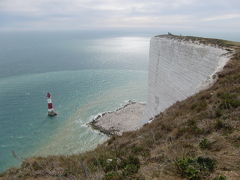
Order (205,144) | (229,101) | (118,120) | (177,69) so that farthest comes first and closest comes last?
1. (118,120)
2. (177,69)
3. (229,101)
4. (205,144)

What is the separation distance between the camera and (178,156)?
506 centimetres

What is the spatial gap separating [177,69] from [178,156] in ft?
48.9

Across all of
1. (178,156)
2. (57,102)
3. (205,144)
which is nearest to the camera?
(178,156)

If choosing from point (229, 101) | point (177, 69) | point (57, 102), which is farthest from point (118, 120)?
point (229, 101)

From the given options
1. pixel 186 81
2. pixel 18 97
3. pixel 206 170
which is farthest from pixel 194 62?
pixel 18 97

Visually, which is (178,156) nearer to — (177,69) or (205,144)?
(205,144)

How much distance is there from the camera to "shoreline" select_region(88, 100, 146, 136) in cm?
2959

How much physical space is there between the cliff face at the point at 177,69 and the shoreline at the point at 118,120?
6.14m

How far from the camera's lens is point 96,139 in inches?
1081

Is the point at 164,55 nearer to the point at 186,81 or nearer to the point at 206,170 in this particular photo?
the point at 186,81

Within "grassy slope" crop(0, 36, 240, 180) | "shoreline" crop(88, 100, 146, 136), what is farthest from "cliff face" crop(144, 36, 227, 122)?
"shoreline" crop(88, 100, 146, 136)

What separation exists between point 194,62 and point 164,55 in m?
5.74

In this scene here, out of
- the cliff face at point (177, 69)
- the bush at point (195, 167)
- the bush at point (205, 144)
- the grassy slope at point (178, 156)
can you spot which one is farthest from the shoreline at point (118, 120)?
the bush at point (195, 167)

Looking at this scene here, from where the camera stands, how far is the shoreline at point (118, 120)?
97.1 feet
